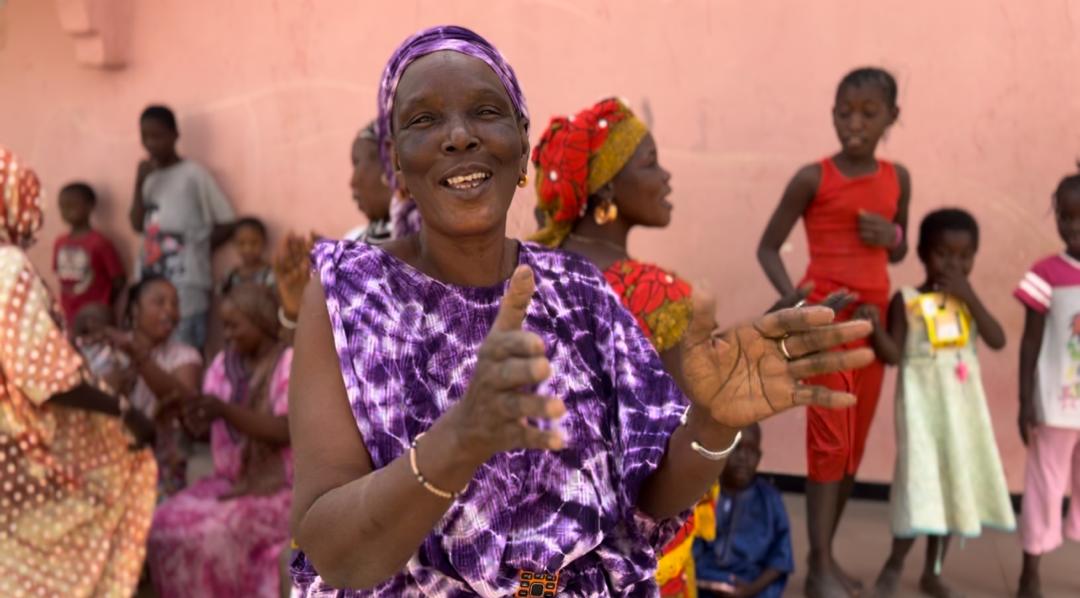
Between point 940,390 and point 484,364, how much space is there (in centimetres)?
339

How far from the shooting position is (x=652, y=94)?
5.56 m

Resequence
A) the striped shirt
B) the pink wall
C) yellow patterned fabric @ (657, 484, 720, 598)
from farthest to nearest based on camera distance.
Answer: the pink wall < the striped shirt < yellow patterned fabric @ (657, 484, 720, 598)

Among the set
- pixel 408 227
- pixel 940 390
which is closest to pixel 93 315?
pixel 408 227

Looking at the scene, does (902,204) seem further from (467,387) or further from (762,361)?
(467,387)

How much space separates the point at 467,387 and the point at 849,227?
10.3ft

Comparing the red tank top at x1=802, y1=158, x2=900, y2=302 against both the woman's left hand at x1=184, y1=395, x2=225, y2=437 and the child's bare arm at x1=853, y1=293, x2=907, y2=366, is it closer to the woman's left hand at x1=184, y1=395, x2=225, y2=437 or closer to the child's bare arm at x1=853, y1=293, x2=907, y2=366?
the child's bare arm at x1=853, y1=293, x2=907, y2=366

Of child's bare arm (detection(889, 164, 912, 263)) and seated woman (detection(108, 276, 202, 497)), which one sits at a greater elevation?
child's bare arm (detection(889, 164, 912, 263))

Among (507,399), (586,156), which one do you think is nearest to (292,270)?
(586,156)

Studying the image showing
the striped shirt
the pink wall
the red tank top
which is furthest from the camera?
the pink wall

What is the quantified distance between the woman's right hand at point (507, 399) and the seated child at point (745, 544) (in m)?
2.92

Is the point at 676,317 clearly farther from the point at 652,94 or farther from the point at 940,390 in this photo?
the point at 652,94

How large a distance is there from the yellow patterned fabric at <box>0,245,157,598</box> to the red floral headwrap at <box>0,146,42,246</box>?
169mm

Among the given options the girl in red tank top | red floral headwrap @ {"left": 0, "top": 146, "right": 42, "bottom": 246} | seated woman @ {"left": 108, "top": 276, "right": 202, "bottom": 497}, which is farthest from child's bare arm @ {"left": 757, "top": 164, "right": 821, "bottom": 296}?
red floral headwrap @ {"left": 0, "top": 146, "right": 42, "bottom": 246}

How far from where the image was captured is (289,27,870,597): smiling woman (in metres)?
1.52
